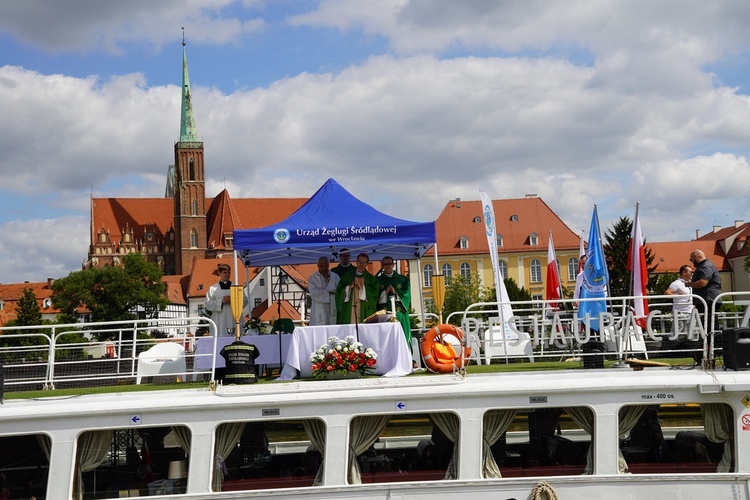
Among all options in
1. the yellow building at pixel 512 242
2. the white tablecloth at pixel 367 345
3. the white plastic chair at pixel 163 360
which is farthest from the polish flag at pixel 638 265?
the yellow building at pixel 512 242

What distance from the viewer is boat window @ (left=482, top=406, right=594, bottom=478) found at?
8.59 m

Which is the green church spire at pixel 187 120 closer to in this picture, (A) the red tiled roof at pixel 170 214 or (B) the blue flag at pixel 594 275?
(A) the red tiled roof at pixel 170 214

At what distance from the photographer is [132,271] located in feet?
326

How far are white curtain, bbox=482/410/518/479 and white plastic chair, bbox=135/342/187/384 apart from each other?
442cm

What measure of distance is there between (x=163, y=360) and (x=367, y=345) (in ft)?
9.46

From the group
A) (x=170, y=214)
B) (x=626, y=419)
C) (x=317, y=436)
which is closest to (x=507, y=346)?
(x=626, y=419)

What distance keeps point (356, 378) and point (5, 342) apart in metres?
54.5

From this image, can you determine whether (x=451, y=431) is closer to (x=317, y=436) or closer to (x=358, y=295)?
(x=317, y=436)

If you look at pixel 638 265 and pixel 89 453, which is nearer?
pixel 89 453

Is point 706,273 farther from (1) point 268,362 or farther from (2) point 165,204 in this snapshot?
(2) point 165,204

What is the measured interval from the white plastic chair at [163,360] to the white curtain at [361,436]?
3514 mm

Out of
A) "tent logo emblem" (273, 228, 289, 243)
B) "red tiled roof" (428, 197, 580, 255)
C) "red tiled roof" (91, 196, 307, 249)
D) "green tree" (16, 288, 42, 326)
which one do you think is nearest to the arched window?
"red tiled roof" (428, 197, 580, 255)

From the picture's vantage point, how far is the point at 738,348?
887cm

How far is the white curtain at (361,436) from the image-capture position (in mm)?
8523
